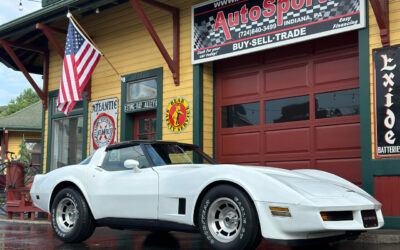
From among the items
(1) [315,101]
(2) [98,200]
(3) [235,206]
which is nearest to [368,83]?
(1) [315,101]

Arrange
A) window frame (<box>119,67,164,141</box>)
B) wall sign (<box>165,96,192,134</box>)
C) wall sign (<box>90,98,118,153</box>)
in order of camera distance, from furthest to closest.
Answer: wall sign (<box>90,98,118,153</box>)
window frame (<box>119,67,164,141</box>)
wall sign (<box>165,96,192,134</box>)

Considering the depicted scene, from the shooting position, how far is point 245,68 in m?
10.7

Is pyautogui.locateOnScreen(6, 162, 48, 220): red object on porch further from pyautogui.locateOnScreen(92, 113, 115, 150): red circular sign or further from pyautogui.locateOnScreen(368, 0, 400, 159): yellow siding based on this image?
pyautogui.locateOnScreen(368, 0, 400, 159): yellow siding

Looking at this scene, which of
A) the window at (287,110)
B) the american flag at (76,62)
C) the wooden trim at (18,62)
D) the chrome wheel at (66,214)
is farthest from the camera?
the wooden trim at (18,62)

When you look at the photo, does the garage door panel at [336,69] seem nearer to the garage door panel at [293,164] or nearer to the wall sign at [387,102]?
the wall sign at [387,102]

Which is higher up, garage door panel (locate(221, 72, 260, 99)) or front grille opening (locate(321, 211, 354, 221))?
garage door panel (locate(221, 72, 260, 99))

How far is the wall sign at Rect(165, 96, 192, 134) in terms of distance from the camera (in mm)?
11081

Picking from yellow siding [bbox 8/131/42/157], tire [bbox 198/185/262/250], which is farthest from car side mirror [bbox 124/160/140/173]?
yellow siding [bbox 8/131/42/157]

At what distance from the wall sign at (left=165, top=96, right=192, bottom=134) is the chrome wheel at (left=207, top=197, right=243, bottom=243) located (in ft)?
18.5

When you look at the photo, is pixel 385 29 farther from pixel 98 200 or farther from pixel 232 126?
pixel 98 200

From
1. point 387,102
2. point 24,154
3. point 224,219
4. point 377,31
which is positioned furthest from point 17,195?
point 24,154

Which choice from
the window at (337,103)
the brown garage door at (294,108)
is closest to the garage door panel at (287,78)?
the brown garage door at (294,108)

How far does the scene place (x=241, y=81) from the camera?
10.8 meters

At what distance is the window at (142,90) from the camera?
12.1 meters
